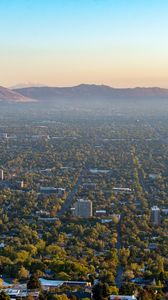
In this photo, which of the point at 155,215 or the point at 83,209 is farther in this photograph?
the point at 83,209

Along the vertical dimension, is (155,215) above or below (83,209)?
below

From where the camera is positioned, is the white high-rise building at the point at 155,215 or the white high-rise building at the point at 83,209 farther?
the white high-rise building at the point at 83,209

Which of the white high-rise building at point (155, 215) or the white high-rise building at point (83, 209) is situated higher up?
the white high-rise building at point (83, 209)

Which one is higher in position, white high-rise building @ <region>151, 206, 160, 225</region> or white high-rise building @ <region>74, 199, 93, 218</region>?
white high-rise building @ <region>74, 199, 93, 218</region>

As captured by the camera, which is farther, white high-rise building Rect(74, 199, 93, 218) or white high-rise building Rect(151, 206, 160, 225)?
white high-rise building Rect(74, 199, 93, 218)

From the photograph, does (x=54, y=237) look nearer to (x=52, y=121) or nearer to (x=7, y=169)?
(x=7, y=169)
